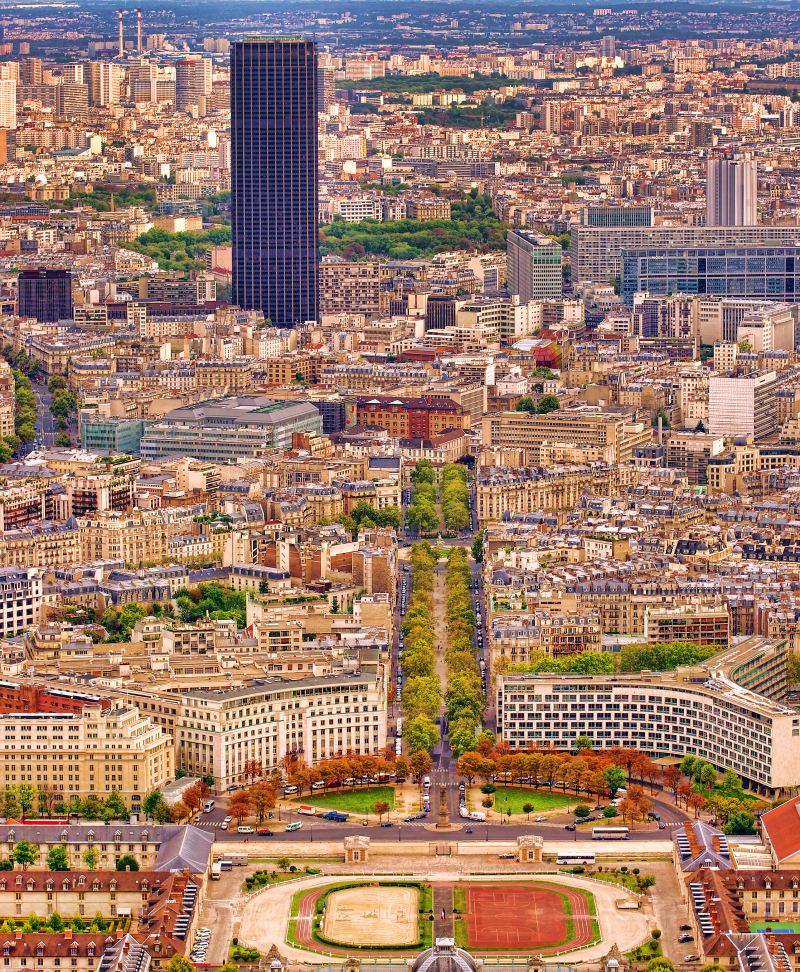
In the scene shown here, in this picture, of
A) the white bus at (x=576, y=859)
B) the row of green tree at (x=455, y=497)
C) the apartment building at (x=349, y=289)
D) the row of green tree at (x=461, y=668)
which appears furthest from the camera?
the apartment building at (x=349, y=289)

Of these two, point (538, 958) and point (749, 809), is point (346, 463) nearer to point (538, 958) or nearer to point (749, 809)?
point (749, 809)

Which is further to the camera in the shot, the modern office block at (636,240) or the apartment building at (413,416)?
the modern office block at (636,240)

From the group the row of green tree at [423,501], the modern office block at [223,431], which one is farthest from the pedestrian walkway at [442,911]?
the modern office block at [223,431]

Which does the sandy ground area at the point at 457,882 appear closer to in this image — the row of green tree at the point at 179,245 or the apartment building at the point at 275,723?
the apartment building at the point at 275,723

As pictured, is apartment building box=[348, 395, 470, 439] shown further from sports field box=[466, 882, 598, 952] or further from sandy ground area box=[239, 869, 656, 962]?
sports field box=[466, 882, 598, 952]

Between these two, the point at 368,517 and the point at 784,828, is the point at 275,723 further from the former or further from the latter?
the point at 368,517

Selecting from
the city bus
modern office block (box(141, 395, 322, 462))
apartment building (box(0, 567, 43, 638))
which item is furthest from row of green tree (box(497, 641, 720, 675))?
modern office block (box(141, 395, 322, 462))

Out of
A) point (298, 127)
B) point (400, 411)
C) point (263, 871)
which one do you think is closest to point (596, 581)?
point (263, 871)
